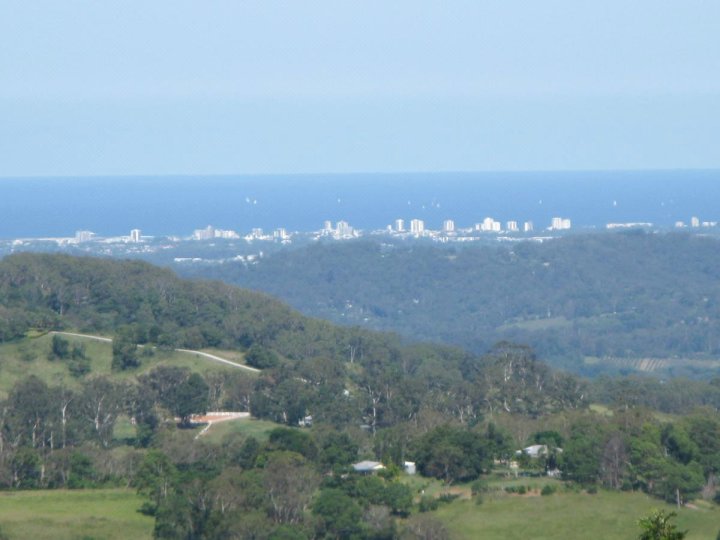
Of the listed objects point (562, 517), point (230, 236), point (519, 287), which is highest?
point (562, 517)

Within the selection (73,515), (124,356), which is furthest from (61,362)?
(73,515)

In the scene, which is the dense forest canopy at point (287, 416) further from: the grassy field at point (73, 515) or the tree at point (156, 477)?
the grassy field at point (73, 515)

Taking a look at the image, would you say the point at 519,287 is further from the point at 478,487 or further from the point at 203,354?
the point at 478,487

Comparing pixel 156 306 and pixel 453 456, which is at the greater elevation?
pixel 156 306

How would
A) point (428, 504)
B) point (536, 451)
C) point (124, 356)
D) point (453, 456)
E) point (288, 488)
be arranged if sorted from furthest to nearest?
point (124, 356) < point (536, 451) < point (453, 456) < point (428, 504) < point (288, 488)

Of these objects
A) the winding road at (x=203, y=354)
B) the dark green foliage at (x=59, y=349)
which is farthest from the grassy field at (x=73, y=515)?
the winding road at (x=203, y=354)

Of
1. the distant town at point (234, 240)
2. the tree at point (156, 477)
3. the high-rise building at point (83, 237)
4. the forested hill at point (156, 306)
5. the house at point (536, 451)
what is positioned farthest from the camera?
the high-rise building at point (83, 237)

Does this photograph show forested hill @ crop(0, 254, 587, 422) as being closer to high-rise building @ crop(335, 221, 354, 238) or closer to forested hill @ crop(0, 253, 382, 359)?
forested hill @ crop(0, 253, 382, 359)
